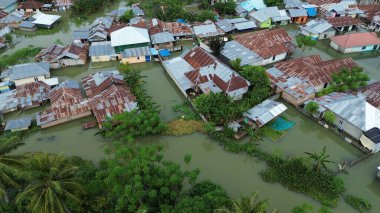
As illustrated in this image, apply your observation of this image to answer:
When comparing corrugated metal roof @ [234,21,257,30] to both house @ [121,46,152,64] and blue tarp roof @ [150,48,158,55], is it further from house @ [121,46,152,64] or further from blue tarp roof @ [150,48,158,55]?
house @ [121,46,152,64]

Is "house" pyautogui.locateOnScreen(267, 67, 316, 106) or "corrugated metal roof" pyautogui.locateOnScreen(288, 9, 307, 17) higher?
"corrugated metal roof" pyautogui.locateOnScreen(288, 9, 307, 17)

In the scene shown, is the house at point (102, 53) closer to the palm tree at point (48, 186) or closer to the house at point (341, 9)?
the palm tree at point (48, 186)

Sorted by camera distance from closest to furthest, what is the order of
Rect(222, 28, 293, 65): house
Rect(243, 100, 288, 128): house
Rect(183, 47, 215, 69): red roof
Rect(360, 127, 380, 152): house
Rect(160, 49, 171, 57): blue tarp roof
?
1. Rect(360, 127, 380, 152): house
2. Rect(243, 100, 288, 128): house
3. Rect(183, 47, 215, 69): red roof
4. Rect(222, 28, 293, 65): house
5. Rect(160, 49, 171, 57): blue tarp roof

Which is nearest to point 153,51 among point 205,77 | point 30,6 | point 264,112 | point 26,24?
point 205,77

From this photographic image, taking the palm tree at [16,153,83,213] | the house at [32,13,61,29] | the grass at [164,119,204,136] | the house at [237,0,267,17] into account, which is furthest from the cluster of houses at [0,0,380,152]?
the palm tree at [16,153,83,213]

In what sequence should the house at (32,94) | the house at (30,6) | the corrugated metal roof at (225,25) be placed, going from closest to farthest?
1. the house at (32,94)
2. the corrugated metal roof at (225,25)
3. the house at (30,6)

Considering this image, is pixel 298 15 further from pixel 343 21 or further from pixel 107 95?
pixel 107 95

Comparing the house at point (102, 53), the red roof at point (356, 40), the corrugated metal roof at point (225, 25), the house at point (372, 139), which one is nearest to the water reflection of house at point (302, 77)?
the red roof at point (356, 40)

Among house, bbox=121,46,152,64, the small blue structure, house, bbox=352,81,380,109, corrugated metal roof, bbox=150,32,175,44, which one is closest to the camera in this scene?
house, bbox=352,81,380,109
